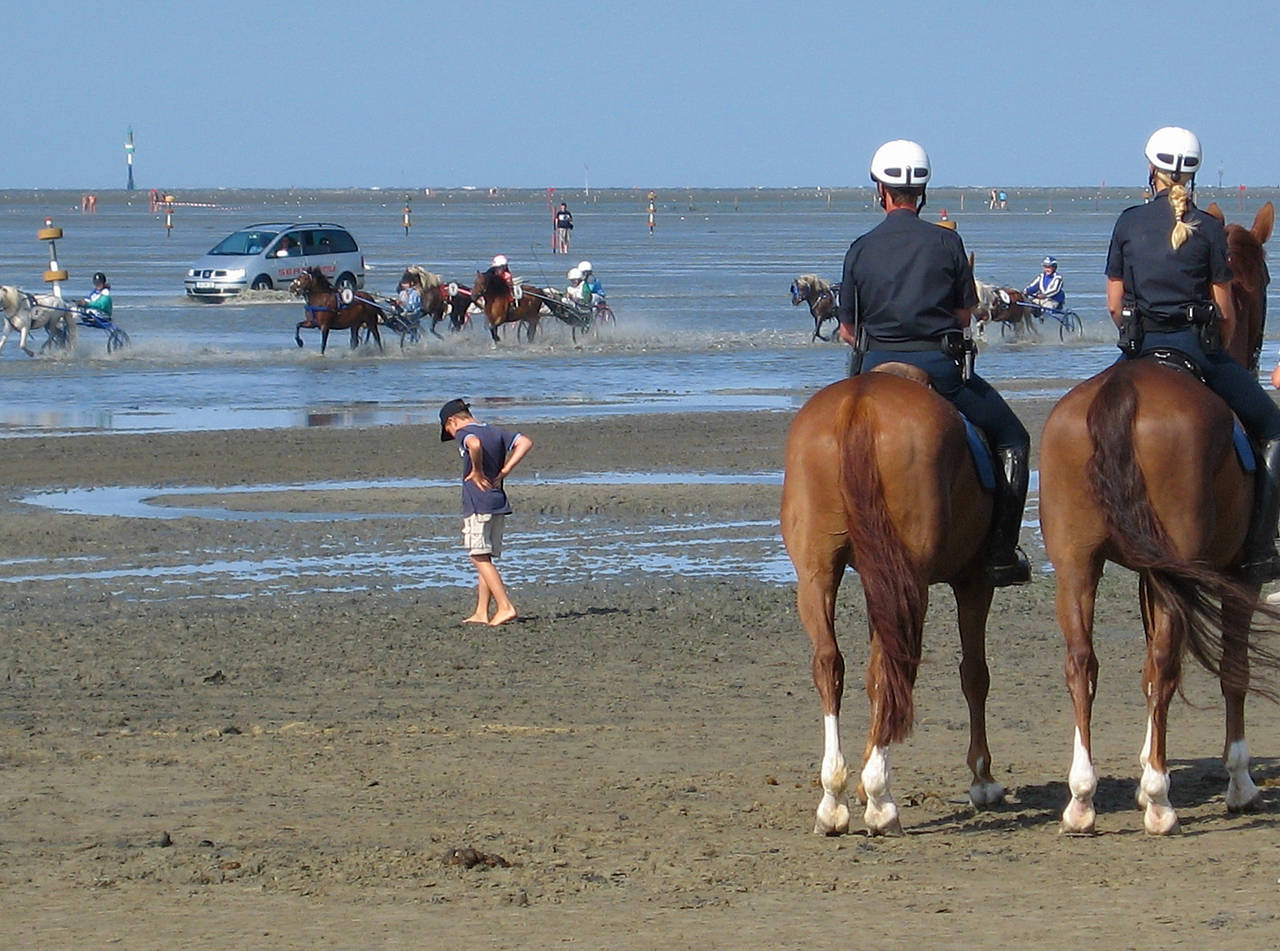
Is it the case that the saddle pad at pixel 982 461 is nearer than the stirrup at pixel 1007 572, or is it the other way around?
the saddle pad at pixel 982 461

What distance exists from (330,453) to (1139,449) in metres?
12.8

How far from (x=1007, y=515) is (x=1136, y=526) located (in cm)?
64

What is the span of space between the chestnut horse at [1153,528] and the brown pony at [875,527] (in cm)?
42

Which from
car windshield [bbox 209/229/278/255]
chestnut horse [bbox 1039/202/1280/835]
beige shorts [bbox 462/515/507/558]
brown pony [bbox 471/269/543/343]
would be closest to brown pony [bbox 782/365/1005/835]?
chestnut horse [bbox 1039/202/1280/835]

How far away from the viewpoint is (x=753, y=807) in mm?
7266

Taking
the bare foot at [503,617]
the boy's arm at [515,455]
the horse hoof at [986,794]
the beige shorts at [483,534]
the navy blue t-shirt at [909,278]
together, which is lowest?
the bare foot at [503,617]

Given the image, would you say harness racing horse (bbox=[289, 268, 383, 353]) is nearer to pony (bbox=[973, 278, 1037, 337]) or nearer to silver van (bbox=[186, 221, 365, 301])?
pony (bbox=[973, 278, 1037, 337])

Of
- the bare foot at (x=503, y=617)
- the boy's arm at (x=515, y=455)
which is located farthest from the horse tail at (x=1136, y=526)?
the boy's arm at (x=515, y=455)

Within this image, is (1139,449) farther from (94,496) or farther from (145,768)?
(94,496)

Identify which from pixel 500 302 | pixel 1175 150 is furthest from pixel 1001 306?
pixel 1175 150

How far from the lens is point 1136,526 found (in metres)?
6.77

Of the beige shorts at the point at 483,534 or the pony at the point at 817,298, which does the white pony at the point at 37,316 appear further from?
the beige shorts at the point at 483,534

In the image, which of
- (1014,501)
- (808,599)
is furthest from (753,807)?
(1014,501)

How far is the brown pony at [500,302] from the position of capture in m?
33.1
